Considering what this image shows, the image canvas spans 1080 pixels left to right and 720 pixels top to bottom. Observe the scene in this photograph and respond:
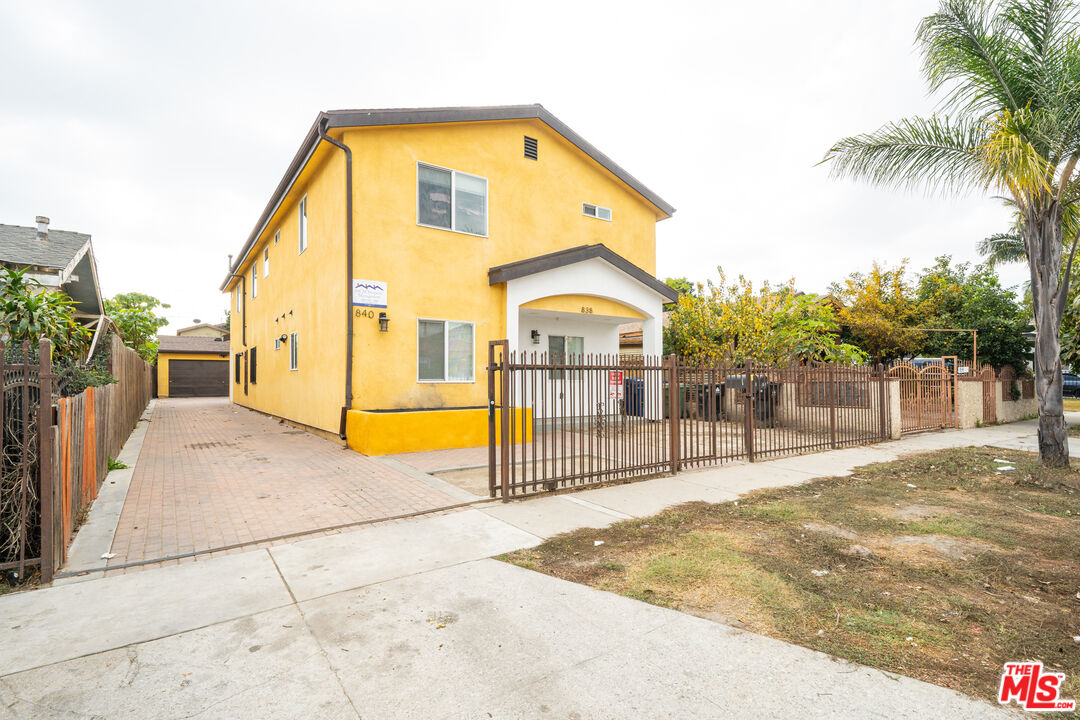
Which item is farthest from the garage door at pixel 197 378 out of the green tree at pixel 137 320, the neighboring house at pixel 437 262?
the neighboring house at pixel 437 262

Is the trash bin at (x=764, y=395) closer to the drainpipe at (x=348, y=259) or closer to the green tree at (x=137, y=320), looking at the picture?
the drainpipe at (x=348, y=259)

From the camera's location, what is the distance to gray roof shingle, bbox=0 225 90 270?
10.6m

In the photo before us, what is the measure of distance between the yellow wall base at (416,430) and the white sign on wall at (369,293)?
2168 mm

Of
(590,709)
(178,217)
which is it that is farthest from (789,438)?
(178,217)

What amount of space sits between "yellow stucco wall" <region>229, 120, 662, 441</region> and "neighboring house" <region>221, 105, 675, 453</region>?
0.10 feet

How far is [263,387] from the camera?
1878 cm

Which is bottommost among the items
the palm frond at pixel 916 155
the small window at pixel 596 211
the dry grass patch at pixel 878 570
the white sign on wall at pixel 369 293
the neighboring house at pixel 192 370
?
the dry grass patch at pixel 878 570

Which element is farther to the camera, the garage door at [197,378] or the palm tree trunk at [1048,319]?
the garage door at [197,378]

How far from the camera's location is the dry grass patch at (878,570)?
300cm

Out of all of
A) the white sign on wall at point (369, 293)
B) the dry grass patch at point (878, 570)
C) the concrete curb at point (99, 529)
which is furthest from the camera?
the white sign on wall at point (369, 293)

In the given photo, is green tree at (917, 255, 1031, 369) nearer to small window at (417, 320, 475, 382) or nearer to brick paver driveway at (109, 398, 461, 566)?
small window at (417, 320, 475, 382)

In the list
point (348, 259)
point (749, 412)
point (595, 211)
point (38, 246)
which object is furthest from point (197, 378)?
point (749, 412)

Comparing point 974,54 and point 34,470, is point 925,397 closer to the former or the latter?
point 974,54

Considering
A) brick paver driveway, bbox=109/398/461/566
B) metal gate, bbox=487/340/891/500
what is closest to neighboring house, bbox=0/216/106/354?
brick paver driveway, bbox=109/398/461/566
